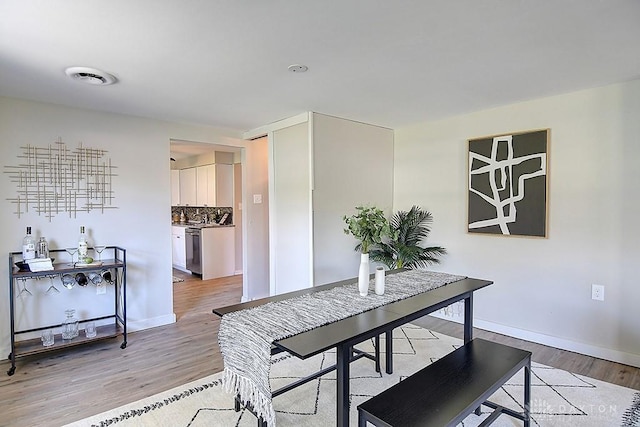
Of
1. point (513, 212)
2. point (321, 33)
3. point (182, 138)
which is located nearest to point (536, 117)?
point (513, 212)

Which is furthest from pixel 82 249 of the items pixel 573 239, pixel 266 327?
pixel 573 239

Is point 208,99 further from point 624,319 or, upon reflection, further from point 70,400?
point 624,319

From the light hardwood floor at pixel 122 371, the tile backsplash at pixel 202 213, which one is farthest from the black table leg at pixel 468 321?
the tile backsplash at pixel 202 213

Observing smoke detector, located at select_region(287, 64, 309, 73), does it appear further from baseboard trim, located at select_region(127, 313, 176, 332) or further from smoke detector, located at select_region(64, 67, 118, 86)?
baseboard trim, located at select_region(127, 313, 176, 332)

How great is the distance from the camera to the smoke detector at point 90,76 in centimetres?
235

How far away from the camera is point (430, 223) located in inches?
159

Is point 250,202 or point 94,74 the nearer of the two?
point 94,74

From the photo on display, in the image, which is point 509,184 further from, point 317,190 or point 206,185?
point 206,185

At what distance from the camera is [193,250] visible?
6195 millimetres

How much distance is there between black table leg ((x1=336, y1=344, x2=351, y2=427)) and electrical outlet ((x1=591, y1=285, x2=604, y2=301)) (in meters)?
2.59

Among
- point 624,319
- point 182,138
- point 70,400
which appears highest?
point 182,138

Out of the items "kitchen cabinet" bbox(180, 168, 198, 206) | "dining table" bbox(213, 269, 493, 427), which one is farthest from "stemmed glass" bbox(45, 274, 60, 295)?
"kitchen cabinet" bbox(180, 168, 198, 206)

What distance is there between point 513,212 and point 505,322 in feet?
3.63

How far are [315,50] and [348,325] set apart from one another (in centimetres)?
160
